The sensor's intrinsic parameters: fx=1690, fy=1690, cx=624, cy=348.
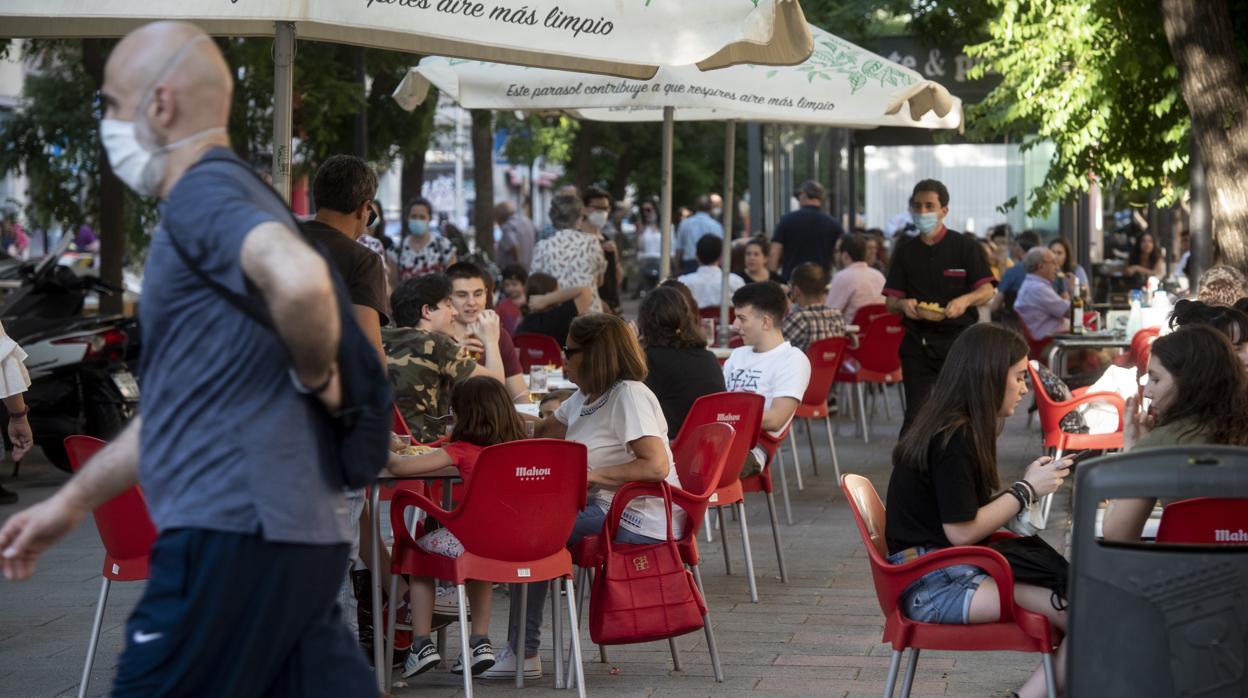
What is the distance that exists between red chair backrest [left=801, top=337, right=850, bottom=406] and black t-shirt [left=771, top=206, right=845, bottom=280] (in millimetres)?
5258

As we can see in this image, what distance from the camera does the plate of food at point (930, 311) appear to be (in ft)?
33.7

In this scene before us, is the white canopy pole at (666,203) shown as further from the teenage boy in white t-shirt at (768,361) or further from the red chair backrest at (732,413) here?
the red chair backrest at (732,413)

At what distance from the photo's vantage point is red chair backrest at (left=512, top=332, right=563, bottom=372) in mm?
10915

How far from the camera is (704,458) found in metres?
6.72

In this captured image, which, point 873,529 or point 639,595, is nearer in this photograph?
point 873,529

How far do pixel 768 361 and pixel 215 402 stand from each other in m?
6.19

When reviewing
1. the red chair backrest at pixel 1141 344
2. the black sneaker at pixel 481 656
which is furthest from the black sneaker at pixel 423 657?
the red chair backrest at pixel 1141 344

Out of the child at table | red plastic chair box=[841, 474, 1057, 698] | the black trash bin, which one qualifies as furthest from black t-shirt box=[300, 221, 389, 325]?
the black trash bin

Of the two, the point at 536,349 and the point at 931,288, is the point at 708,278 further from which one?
the point at 931,288

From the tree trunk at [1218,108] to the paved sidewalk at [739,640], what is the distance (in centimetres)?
251

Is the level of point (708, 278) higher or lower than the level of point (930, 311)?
higher

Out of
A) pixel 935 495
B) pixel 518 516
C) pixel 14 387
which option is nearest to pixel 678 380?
pixel 518 516

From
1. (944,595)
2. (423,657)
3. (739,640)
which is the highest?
(944,595)

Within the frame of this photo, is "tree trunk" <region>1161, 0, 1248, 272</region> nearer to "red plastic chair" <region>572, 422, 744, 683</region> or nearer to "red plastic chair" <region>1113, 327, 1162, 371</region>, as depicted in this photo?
"red plastic chair" <region>1113, 327, 1162, 371</region>
